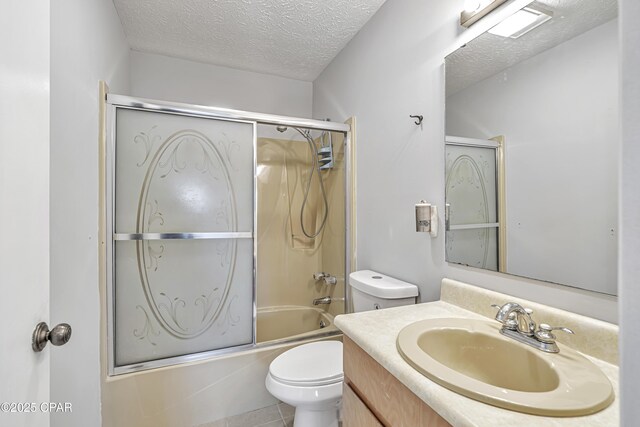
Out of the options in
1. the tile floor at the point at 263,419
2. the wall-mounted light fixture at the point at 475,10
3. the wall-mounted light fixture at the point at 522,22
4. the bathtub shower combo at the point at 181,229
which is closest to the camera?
the wall-mounted light fixture at the point at 522,22

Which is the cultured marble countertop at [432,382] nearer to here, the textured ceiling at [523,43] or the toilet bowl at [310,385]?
the toilet bowl at [310,385]

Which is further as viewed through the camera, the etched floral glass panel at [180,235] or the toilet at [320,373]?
the etched floral glass panel at [180,235]

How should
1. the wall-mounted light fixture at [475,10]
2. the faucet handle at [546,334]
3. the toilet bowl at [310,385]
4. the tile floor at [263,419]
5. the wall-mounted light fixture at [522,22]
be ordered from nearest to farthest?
1. the faucet handle at [546,334]
2. the wall-mounted light fixture at [522,22]
3. the wall-mounted light fixture at [475,10]
4. the toilet bowl at [310,385]
5. the tile floor at [263,419]

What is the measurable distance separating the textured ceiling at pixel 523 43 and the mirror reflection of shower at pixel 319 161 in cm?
121

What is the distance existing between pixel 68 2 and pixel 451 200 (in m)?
1.76

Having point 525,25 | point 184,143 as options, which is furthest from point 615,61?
point 184,143

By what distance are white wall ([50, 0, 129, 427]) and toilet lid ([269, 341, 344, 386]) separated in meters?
0.83

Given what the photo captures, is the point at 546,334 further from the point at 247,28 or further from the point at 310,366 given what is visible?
the point at 247,28

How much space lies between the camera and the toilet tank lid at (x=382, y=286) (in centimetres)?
142

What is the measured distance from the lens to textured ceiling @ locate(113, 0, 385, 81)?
176 cm

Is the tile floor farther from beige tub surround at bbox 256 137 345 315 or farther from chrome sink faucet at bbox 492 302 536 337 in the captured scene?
chrome sink faucet at bbox 492 302 536 337

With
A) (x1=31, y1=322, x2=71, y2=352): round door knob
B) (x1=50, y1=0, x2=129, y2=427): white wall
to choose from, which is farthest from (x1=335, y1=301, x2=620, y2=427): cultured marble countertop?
(x1=50, y1=0, x2=129, y2=427): white wall

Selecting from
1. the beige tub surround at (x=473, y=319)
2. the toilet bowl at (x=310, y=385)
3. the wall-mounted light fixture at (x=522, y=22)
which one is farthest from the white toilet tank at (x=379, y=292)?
the wall-mounted light fixture at (x=522, y=22)

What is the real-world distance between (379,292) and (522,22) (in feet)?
4.05
